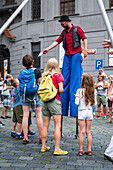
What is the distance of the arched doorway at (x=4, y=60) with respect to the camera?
25.6 m

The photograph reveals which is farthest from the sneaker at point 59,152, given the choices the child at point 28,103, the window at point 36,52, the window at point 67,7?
the window at point 36,52

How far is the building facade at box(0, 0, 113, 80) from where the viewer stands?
19922 mm

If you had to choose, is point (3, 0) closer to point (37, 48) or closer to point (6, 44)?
point (6, 44)

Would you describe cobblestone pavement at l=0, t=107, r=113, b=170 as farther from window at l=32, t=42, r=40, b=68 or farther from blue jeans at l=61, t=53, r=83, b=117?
window at l=32, t=42, r=40, b=68

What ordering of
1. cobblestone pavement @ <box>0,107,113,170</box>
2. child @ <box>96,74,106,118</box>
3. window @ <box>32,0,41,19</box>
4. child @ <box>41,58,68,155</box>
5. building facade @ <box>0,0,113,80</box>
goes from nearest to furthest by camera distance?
cobblestone pavement @ <box>0,107,113,170</box>
child @ <box>41,58,68,155</box>
child @ <box>96,74,106,118</box>
building facade @ <box>0,0,113,80</box>
window @ <box>32,0,41,19</box>

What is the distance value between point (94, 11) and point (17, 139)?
15184mm

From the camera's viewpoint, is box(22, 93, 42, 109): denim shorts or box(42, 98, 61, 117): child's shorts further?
box(22, 93, 42, 109): denim shorts

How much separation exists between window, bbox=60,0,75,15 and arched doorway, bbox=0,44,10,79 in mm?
7120

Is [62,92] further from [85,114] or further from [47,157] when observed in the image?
[47,157]

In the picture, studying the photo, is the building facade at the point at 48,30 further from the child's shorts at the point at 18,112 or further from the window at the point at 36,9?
the child's shorts at the point at 18,112

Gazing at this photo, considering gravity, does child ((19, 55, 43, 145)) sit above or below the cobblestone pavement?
above

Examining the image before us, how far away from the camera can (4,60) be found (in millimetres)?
26047

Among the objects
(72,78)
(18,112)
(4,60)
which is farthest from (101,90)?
(4,60)

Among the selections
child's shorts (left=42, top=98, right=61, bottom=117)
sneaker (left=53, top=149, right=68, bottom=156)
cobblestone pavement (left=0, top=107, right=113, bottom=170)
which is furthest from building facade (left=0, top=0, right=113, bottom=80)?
sneaker (left=53, top=149, right=68, bottom=156)
